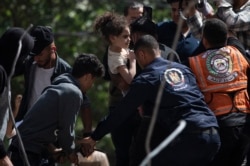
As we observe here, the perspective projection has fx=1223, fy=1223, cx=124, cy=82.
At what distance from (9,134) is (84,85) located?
824 millimetres

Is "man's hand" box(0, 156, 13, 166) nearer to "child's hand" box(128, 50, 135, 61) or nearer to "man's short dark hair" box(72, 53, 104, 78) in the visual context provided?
"man's short dark hair" box(72, 53, 104, 78)

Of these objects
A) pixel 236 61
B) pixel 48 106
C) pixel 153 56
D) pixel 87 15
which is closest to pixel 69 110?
pixel 48 106

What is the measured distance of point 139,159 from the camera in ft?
30.1

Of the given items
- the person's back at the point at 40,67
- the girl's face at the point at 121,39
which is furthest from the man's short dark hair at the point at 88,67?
the person's back at the point at 40,67

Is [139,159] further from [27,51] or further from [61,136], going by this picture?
[27,51]

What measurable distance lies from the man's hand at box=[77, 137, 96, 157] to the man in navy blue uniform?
33cm

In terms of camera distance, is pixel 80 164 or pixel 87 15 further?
pixel 87 15

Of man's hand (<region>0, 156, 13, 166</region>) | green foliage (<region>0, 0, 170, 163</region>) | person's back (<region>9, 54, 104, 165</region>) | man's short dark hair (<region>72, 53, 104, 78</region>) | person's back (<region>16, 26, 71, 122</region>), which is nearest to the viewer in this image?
man's hand (<region>0, 156, 13, 166</region>)

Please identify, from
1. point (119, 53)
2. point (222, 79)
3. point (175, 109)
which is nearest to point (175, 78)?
point (175, 109)

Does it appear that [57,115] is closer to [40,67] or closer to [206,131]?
[40,67]

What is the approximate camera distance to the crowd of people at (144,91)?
28.7 feet

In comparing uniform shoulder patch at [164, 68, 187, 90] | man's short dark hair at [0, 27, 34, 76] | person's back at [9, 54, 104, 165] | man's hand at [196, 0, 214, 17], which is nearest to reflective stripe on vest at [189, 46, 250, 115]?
uniform shoulder patch at [164, 68, 187, 90]

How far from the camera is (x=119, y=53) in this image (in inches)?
375

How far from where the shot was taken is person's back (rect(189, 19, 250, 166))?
29.7ft
